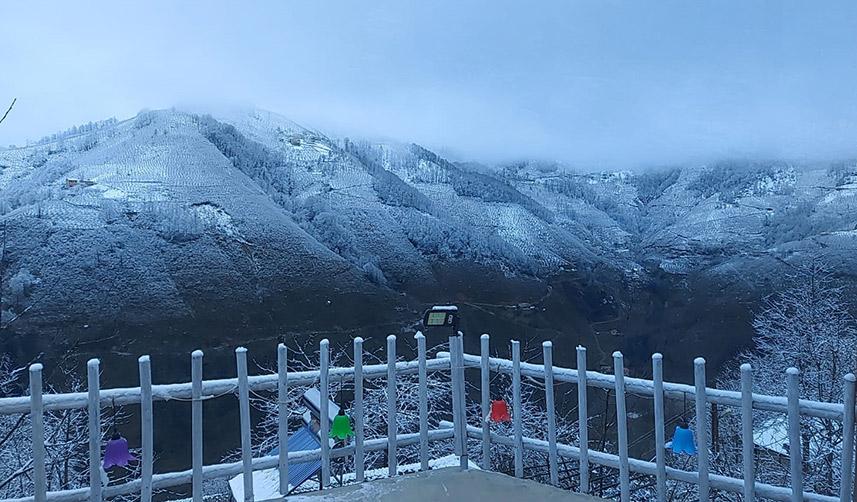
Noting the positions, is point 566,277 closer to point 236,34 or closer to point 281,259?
point 281,259

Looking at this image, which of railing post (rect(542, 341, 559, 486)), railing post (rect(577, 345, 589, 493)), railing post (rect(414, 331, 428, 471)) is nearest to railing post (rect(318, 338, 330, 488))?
railing post (rect(414, 331, 428, 471))

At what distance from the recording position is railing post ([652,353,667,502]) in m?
2.11

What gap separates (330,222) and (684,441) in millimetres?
10773

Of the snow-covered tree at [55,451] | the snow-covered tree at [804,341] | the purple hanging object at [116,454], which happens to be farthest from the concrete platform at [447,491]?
the snow-covered tree at [804,341]

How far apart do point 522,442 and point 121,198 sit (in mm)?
10027

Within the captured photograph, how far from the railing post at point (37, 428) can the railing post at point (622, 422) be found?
2017 mm

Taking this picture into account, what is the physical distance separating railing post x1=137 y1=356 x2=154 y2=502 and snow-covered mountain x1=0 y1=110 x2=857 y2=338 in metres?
5.64

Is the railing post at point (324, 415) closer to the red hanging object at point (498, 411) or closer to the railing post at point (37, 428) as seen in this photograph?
the red hanging object at point (498, 411)

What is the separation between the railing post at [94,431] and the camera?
1.93 m

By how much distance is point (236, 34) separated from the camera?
7.32 meters

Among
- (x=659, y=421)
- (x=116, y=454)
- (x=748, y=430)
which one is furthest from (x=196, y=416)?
(x=748, y=430)

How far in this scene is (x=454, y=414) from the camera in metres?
2.76

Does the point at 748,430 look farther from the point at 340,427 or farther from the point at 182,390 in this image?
the point at 182,390

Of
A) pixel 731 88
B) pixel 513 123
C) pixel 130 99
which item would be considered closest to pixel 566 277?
pixel 513 123
